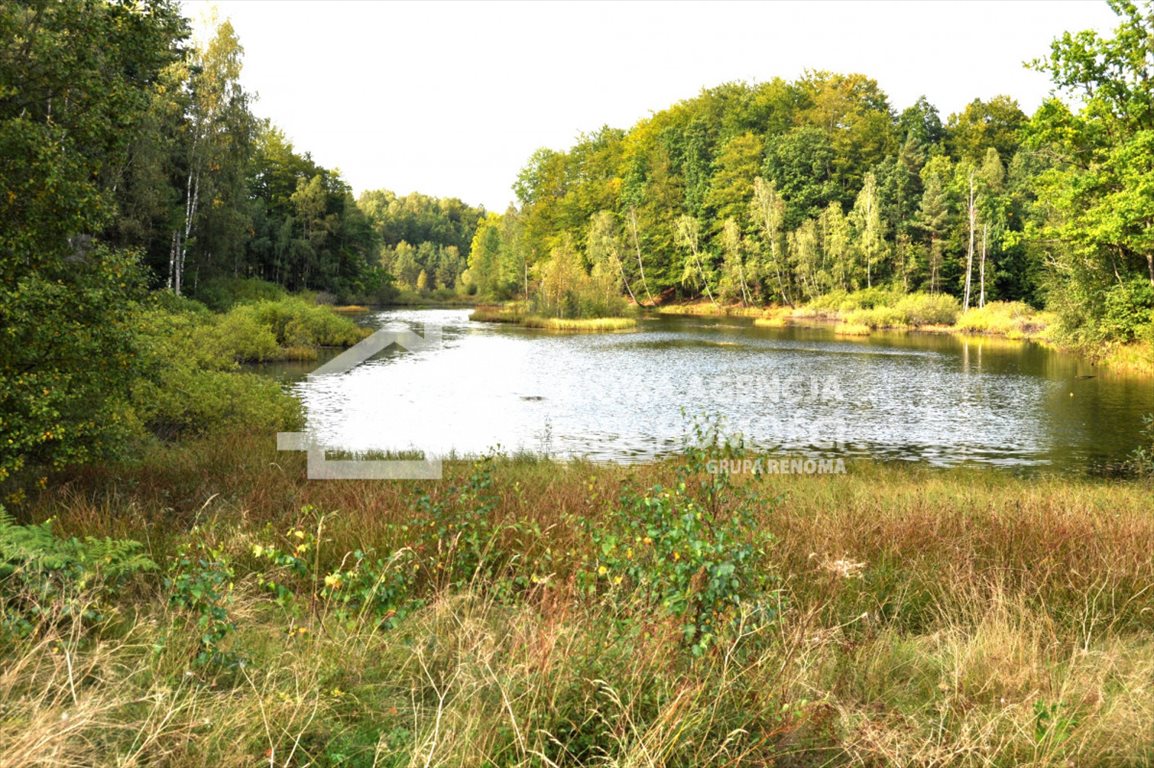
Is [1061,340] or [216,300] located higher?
[216,300]

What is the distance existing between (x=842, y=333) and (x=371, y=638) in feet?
159

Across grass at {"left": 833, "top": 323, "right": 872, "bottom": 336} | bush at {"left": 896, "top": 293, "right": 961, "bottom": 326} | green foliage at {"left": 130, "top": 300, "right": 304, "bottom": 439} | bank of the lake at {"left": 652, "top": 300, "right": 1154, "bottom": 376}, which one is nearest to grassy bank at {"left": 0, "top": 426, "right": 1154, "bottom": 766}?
green foliage at {"left": 130, "top": 300, "right": 304, "bottom": 439}

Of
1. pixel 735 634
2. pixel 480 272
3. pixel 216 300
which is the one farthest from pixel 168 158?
pixel 480 272

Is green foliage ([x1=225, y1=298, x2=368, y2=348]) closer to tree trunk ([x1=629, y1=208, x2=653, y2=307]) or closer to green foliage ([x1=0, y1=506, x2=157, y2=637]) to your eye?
green foliage ([x1=0, y1=506, x2=157, y2=637])

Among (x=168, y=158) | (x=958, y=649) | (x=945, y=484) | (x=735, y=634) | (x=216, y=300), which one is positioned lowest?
(x=945, y=484)

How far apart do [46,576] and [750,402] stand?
19563 millimetres

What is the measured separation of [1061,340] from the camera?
32.5 meters

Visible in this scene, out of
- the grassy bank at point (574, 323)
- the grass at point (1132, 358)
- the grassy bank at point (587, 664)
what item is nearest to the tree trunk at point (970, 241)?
the grassy bank at point (574, 323)

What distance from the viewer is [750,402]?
2222 centimetres

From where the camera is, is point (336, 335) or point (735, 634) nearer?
point (735, 634)

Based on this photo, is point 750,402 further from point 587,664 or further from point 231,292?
point 231,292

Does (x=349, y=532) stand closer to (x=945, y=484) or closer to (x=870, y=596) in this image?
(x=870, y=596)

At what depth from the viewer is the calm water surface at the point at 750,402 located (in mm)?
16406

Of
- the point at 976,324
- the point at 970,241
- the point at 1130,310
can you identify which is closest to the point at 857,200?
the point at 970,241
